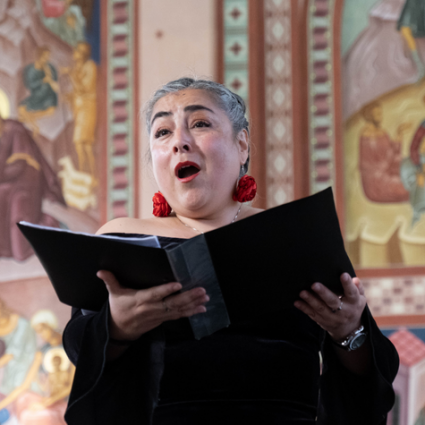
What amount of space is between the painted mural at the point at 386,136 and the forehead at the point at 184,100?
2.67 m

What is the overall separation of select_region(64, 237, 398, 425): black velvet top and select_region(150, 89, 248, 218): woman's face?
16.4 inches

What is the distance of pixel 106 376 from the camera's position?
152 cm

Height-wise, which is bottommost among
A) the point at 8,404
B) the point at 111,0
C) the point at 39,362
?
the point at 8,404

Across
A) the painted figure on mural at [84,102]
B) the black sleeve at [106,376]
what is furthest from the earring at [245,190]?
the painted figure on mural at [84,102]

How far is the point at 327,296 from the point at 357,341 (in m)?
0.22

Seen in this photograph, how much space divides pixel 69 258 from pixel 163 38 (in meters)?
3.42

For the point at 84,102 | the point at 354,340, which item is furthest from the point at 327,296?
the point at 84,102

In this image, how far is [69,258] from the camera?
1.35m

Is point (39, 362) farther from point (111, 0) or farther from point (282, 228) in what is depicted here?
point (282, 228)

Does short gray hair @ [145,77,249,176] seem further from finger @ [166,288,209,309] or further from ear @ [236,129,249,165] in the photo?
finger @ [166,288,209,309]

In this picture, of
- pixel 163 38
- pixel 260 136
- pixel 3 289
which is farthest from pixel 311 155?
pixel 3 289

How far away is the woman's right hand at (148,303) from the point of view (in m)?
1.30

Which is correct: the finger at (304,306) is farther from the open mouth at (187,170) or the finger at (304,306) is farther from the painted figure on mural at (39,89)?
the painted figure on mural at (39,89)

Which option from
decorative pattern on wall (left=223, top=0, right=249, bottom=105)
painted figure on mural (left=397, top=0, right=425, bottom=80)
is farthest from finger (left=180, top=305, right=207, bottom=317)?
painted figure on mural (left=397, top=0, right=425, bottom=80)
